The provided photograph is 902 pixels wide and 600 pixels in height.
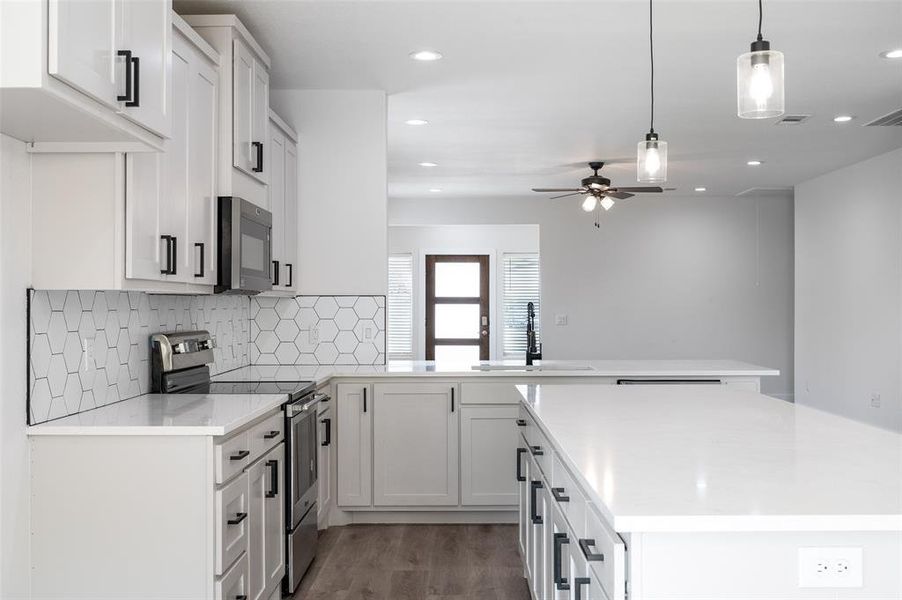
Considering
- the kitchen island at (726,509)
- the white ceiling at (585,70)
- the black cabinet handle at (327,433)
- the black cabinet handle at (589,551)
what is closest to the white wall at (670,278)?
the white ceiling at (585,70)

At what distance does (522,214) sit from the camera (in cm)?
905

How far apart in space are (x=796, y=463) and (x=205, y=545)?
1.60 metres

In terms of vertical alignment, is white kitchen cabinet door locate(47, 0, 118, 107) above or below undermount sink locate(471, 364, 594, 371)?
above

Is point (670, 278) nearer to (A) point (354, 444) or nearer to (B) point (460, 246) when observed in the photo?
(B) point (460, 246)

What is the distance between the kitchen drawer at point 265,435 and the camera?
2.62 m

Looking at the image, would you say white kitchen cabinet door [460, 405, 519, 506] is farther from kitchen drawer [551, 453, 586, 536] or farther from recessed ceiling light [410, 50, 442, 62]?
kitchen drawer [551, 453, 586, 536]

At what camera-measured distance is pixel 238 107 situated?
3.27 metres

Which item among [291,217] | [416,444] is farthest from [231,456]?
[291,217]

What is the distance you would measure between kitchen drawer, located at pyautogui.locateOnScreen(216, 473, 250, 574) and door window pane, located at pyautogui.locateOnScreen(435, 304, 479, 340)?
313 inches

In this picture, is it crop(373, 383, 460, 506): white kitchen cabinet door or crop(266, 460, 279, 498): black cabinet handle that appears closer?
crop(266, 460, 279, 498): black cabinet handle

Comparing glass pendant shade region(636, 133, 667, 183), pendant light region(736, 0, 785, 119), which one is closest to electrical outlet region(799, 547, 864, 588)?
pendant light region(736, 0, 785, 119)

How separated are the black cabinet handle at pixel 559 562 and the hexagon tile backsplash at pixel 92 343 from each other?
4.99 feet

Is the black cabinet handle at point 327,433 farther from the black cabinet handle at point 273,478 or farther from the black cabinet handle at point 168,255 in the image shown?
the black cabinet handle at point 168,255

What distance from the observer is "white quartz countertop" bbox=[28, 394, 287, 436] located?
221 cm
